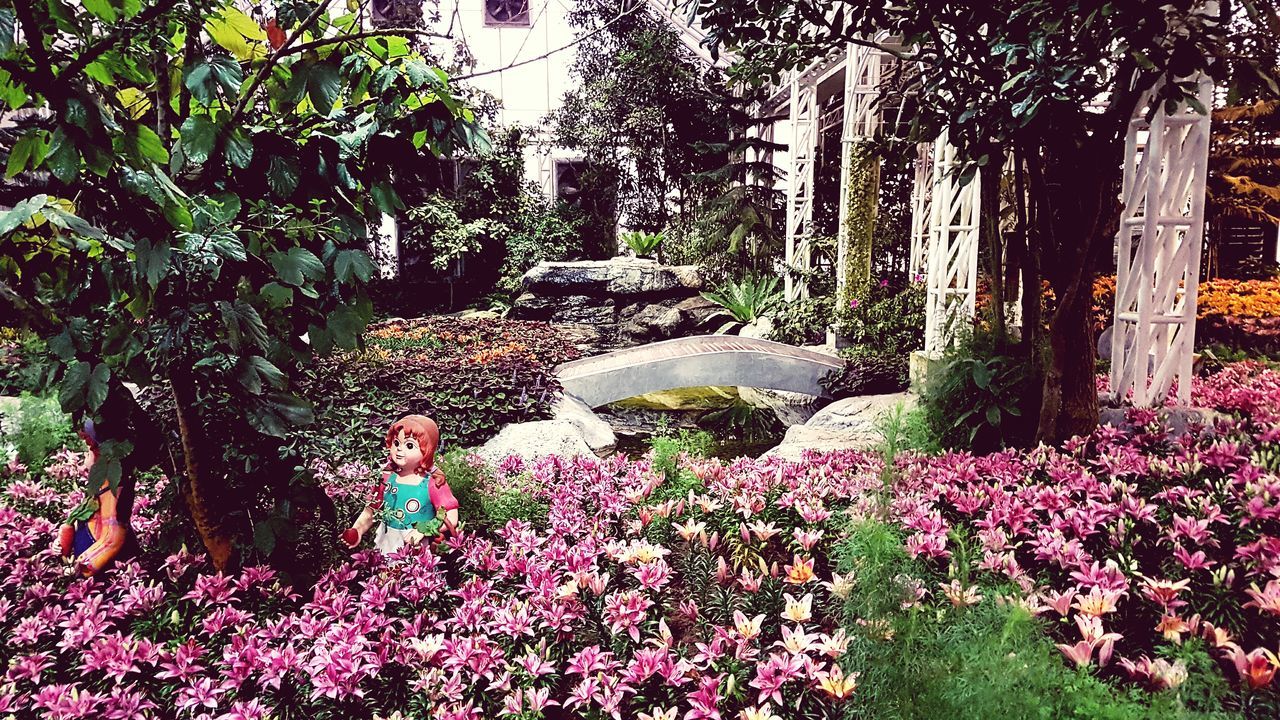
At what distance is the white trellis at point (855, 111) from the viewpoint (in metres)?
9.23

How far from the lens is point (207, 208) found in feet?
6.10

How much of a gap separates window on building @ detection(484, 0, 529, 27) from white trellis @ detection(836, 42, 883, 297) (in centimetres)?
653

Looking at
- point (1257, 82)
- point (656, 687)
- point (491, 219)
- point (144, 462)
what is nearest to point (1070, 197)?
point (1257, 82)

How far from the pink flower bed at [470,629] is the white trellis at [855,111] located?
777 centimetres

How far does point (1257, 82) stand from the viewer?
7.99ft

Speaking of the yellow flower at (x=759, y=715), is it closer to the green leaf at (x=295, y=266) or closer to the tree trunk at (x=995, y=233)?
the green leaf at (x=295, y=266)

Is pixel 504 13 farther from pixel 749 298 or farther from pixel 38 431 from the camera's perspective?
pixel 38 431

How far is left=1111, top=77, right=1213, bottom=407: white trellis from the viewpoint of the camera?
13.3 ft

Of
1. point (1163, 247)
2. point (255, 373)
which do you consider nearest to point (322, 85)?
point (255, 373)

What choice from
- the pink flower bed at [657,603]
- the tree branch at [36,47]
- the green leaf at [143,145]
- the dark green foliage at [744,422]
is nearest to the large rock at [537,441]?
the pink flower bed at [657,603]

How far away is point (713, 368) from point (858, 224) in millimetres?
3262

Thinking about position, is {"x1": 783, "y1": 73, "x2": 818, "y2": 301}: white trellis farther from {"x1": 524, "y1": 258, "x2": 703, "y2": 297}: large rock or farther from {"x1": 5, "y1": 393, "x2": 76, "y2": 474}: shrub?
{"x1": 5, "y1": 393, "x2": 76, "y2": 474}: shrub

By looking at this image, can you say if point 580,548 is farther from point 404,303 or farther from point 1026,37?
point 404,303

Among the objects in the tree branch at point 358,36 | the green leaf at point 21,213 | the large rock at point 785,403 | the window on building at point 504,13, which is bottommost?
the large rock at point 785,403
